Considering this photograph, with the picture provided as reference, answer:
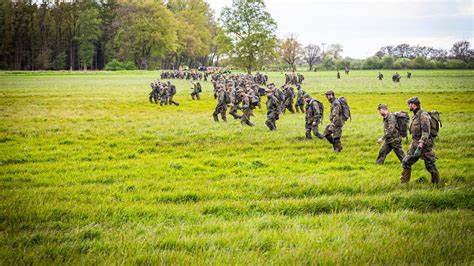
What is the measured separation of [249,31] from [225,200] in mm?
60504

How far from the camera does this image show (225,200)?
7527 mm

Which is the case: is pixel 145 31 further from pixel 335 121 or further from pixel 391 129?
pixel 391 129

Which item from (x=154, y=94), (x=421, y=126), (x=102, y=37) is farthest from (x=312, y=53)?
(x=421, y=126)

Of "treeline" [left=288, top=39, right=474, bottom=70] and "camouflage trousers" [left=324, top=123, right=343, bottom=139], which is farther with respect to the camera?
"treeline" [left=288, top=39, right=474, bottom=70]

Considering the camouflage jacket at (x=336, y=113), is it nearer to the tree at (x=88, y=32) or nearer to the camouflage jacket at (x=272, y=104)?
the camouflage jacket at (x=272, y=104)

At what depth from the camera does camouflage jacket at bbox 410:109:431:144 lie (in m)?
8.09

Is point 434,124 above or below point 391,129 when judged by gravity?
above

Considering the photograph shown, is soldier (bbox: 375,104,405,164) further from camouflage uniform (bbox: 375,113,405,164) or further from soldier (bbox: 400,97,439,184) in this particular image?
soldier (bbox: 400,97,439,184)

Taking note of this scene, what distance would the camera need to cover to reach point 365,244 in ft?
17.5

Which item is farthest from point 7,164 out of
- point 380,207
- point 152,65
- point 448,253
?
point 152,65

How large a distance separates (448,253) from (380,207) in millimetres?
2174

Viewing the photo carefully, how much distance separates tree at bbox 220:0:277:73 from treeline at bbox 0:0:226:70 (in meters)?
14.5

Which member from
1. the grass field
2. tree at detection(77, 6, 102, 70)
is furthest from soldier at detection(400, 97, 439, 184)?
tree at detection(77, 6, 102, 70)

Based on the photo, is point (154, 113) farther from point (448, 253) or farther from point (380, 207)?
point (448, 253)
